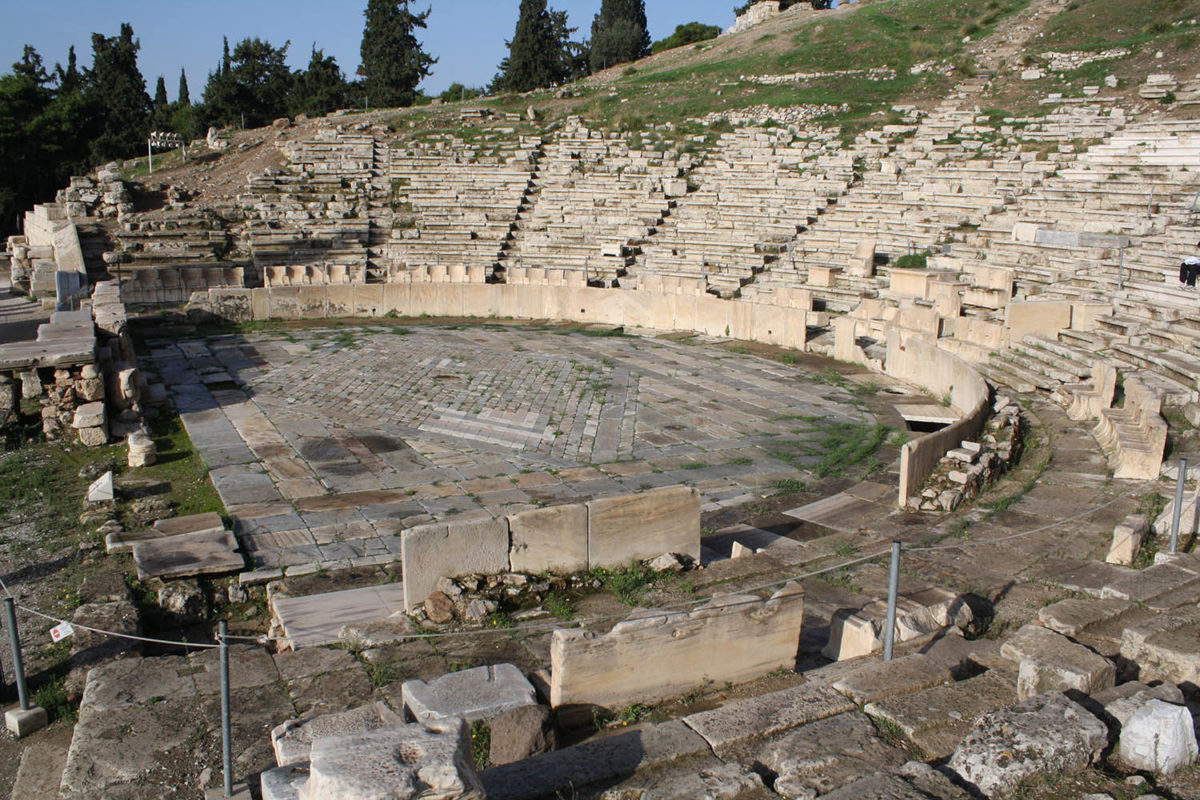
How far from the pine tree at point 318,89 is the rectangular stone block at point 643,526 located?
4065cm

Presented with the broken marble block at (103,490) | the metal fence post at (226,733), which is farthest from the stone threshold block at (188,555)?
the metal fence post at (226,733)

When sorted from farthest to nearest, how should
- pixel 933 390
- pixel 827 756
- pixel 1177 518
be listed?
pixel 933 390
pixel 1177 518
pixel 827 756

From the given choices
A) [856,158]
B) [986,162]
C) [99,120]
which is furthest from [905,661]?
[99,120]

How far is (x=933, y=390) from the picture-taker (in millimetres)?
15641

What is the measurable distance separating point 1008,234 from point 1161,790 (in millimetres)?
18412

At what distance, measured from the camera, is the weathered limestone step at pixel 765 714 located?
16.8ft

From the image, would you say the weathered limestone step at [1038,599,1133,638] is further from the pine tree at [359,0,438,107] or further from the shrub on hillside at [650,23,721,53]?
the shrub on hillside at [650,23,721,53]

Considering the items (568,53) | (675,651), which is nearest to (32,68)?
(568,53)

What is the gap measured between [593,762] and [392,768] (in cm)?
126

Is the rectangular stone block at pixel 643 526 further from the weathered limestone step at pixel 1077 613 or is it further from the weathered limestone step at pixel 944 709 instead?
the weathered limestone step at pixel 944 709

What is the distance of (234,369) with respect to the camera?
1669 cm

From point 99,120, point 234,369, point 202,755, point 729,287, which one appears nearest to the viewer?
point 202,755

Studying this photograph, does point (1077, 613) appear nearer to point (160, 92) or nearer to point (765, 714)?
point (765, 714)

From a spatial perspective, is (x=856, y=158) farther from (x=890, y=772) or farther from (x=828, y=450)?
(x=890, y=772)
